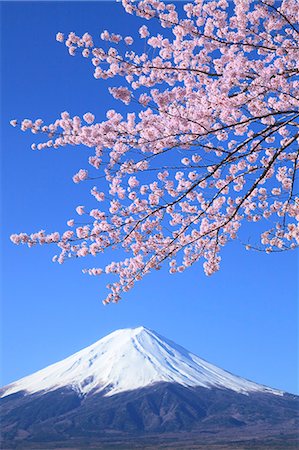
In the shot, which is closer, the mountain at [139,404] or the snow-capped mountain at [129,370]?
the mountain at [139,404]

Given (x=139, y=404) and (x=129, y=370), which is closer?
(x=139, y=404)

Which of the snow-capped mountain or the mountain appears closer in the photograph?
the mountain

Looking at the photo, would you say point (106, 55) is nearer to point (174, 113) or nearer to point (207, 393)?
point (174, 113)

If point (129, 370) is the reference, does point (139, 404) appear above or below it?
below

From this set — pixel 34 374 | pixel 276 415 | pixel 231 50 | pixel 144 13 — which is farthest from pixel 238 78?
pixel 34 374
